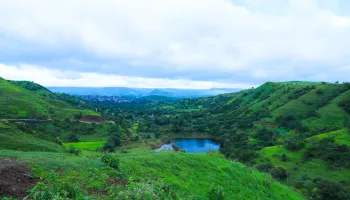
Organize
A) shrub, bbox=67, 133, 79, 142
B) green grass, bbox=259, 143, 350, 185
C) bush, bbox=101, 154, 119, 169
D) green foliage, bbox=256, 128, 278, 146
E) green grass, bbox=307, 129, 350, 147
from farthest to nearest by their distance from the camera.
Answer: green foliage, bbox=256, 128, 278, 146 → shrub, bbox=67, 133, 79, 142 → green grass, bbox=307, 129, 350, 147 → green grass, bbox=259, 143, 350, 185 → bush, bbox=101, 154, 119, 169

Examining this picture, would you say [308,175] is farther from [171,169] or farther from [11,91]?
[11,91]

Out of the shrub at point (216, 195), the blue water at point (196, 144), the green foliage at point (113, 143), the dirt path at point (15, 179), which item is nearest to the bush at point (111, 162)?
the dirt path at point (15, 179)

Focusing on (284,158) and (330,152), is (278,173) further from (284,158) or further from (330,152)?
(330,152)

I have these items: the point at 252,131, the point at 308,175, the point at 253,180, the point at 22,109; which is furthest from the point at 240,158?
the point at 22,109

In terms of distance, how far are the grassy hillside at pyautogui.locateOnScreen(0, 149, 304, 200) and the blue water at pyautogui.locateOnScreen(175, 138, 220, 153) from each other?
311 ft

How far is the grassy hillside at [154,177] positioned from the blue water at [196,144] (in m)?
94.8

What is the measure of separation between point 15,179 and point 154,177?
32.6ft

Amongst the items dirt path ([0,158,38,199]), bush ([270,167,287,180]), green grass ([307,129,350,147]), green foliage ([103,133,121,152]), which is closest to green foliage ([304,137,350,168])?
green grass ([307,129,350,147])

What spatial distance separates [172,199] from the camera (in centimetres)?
1519

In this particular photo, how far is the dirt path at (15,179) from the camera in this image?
12262 millimetres

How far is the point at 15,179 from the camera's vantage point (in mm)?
13703

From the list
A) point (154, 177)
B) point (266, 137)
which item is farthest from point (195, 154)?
point (266, 137)

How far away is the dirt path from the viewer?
12262 millimetres

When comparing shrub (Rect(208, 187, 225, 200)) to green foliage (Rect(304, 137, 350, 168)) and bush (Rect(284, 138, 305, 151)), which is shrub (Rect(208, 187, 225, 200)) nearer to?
green foliage (Rect(304, 137, 350, 168))
